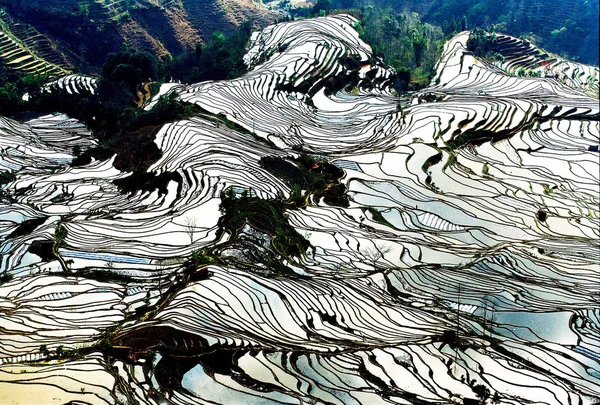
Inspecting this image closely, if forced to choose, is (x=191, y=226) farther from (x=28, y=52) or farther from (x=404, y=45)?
(x=28, y=52)

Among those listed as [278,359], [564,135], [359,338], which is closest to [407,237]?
[359,338]

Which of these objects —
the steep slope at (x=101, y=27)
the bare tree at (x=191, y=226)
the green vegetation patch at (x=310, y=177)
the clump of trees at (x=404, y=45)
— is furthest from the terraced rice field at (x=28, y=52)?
the bare tree at (x=191, y=226)

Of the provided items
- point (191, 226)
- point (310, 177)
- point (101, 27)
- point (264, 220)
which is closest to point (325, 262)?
point (264, 220)

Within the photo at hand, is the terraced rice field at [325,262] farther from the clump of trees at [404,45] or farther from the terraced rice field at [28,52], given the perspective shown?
the terraced rice field at [28,52]

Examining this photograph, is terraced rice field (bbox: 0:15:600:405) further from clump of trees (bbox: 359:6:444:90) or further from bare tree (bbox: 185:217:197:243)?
clump of trees (bbox: 359:6:444:90)

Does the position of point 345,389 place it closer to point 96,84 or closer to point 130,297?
point 130,297

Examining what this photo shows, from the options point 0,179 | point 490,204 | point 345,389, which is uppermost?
point 490,204

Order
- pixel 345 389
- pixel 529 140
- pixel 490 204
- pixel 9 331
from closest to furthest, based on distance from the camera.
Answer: pixel 345 389
pixel 9 331
pixel 490 204
pixel 529 140
